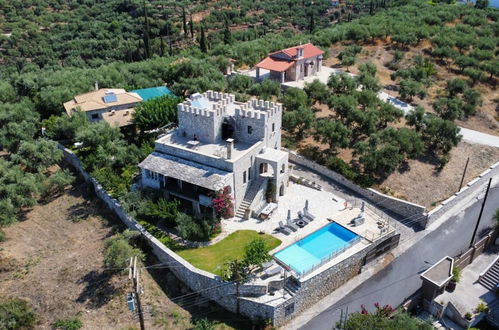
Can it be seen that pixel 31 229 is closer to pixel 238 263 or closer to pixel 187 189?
pixel 187 189

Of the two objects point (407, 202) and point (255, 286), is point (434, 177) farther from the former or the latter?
point (255, 286)

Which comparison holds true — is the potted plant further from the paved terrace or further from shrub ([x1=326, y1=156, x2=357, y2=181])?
the paved terrace

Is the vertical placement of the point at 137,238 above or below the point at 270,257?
below

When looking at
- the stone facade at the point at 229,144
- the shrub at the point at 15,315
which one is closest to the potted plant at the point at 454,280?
the stone facade at the point at 229,144

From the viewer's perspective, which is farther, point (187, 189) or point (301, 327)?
point (187, 189)

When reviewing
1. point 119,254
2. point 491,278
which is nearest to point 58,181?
point 119,254


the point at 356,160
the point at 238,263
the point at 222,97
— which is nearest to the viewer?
the point at 238,263

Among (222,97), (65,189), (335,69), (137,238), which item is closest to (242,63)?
(335,69)

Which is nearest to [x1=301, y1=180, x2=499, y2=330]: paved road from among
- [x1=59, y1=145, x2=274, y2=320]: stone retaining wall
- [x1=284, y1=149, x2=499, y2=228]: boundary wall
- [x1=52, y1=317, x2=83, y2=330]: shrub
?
[x1=284, y1=149, x2=499, y2=228]: boundary wall
